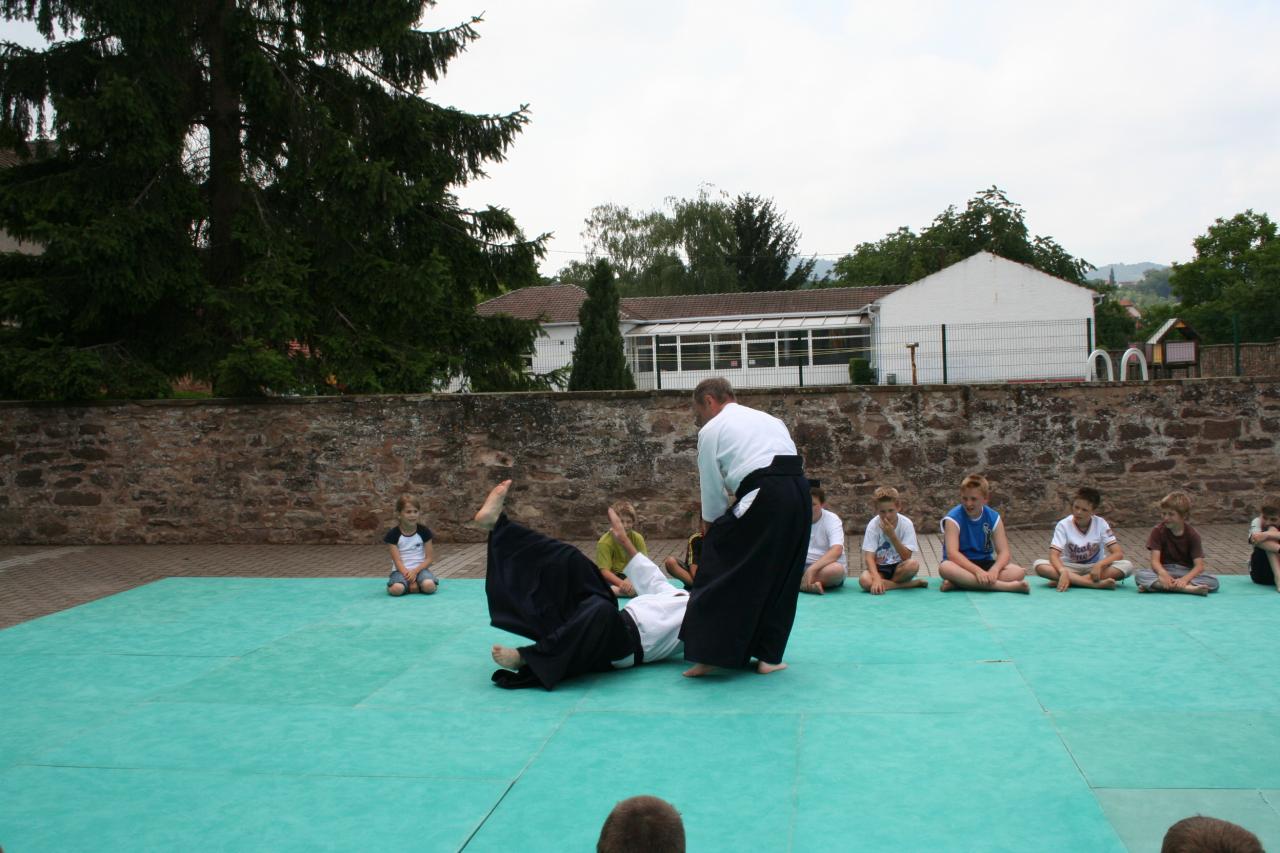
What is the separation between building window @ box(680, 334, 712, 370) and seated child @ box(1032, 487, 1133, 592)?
70.8ft

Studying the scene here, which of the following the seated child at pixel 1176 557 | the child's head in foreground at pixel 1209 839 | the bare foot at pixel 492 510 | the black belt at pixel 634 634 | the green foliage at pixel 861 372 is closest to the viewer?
the child's head in foreground at pixel 1209 839

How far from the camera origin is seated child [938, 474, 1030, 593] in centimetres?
852

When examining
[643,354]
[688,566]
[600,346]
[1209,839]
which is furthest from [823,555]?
[643,354]

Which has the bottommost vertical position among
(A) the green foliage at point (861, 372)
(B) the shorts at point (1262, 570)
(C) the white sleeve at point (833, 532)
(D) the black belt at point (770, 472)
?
(B) the shorts at point (1262, 570)

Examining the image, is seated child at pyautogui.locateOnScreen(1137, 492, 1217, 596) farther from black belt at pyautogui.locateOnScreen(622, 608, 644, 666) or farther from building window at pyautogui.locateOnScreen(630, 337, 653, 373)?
building window at pyautogui.locateOnScreen(630, 337, 653, 373)

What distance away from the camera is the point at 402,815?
14.2 ft

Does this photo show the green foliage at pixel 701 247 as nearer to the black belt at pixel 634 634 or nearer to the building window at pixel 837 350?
the building window at pixel 837 350

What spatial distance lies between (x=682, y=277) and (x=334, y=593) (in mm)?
47328

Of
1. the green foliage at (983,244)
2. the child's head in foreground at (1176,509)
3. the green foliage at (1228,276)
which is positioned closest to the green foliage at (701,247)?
the green foliage at (983,244)

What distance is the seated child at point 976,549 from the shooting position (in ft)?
27.9

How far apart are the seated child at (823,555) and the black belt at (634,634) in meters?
2.54

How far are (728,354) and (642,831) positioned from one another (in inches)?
817

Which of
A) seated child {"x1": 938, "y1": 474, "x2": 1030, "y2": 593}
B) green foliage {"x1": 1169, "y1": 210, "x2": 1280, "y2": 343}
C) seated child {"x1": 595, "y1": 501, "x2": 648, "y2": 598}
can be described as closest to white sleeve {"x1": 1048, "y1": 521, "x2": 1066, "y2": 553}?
seated child {"x1": 938, "y1": 474, "x2": 1030, "y2": 593}

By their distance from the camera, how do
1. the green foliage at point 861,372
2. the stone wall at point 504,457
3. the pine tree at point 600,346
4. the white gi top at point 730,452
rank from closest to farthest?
the white gi top at point 730,452 → the stone wall at point 504,457 → the green foliage at point 861,372 → the pine tree at point 600,346
